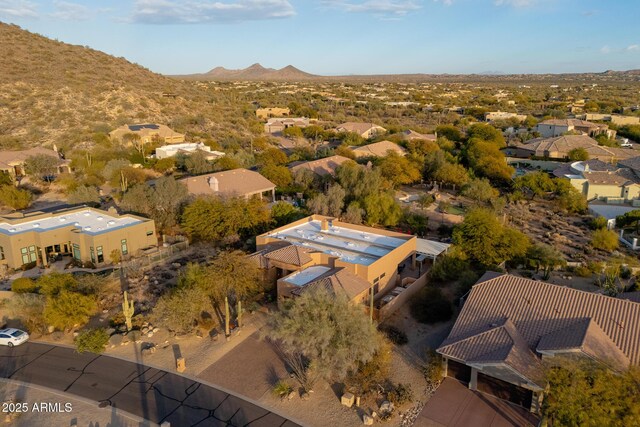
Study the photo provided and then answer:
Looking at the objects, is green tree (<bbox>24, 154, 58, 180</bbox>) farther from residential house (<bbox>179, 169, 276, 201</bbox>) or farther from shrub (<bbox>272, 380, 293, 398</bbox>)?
shrub (<bbox>272, 380, 293, 398</bbox>)

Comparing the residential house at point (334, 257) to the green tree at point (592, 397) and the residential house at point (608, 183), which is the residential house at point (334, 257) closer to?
the green tree at point (592, 397)

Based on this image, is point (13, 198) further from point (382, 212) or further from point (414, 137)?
point (414, 137)

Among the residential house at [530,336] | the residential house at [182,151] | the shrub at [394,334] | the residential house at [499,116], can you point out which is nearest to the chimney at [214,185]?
the residential house at [182,151]

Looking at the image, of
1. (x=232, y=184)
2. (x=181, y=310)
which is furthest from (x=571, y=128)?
(x=181, y=310)

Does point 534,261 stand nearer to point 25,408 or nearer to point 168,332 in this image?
point 168,332

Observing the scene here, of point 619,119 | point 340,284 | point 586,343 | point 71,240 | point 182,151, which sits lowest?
point 71,240

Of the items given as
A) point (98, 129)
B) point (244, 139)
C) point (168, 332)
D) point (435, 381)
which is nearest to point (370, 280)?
point (435, 381)
